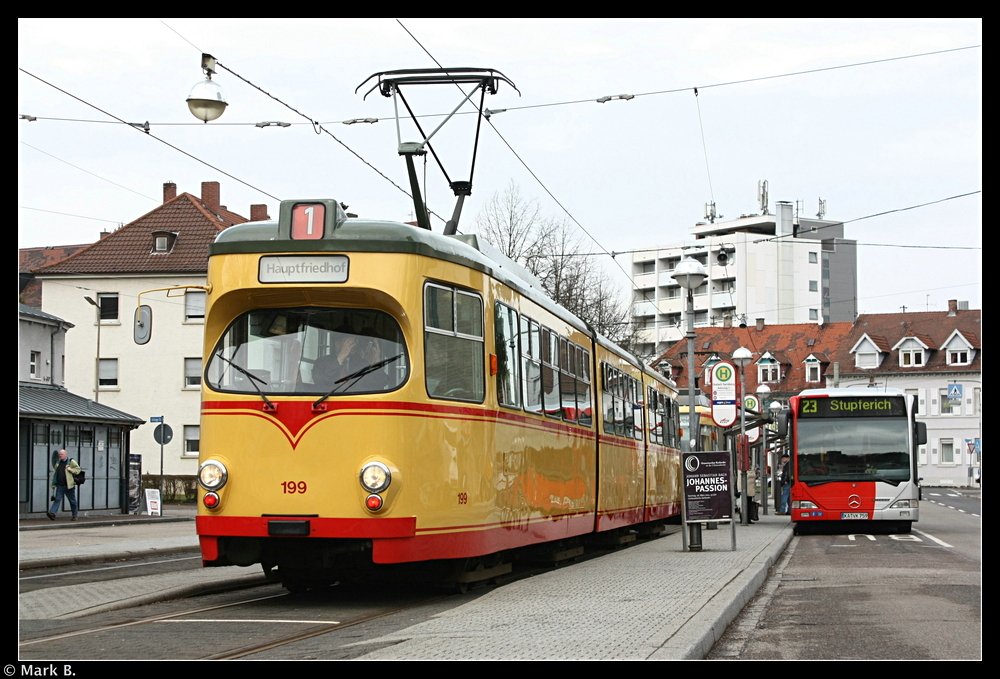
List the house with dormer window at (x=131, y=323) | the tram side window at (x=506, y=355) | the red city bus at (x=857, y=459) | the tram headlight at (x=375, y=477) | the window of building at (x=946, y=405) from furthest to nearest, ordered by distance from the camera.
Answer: the window of building at (x=946, y=405), the house with dormer window at (x=131, y=323), the red city bus at (x=857, y=459), the tram side window at (x=506, y=355), the tram headlight at (x=375, y=477)

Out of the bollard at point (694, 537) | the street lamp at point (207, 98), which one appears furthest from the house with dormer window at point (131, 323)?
the street lamp at point (207, 98)

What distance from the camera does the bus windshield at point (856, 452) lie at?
29.8 metres

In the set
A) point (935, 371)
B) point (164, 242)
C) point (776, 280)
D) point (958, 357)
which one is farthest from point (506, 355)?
point (776, 280)

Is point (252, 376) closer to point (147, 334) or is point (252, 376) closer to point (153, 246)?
point (147, 334)

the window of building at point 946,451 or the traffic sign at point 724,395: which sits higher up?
the traffic sign at point 724,395

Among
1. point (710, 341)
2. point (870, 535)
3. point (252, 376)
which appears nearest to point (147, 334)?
point (252, 376)

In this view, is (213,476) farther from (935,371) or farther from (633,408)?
(935,371)

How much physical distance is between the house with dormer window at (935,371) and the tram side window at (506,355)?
81.3m

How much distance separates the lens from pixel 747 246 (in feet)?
396

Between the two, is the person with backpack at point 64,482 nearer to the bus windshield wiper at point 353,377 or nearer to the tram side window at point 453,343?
the tram side window at point 453,343

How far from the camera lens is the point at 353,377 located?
12008 mm

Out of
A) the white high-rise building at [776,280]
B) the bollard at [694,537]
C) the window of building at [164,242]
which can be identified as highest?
the white high-rise building at [776,280]

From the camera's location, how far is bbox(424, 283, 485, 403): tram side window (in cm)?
1230
